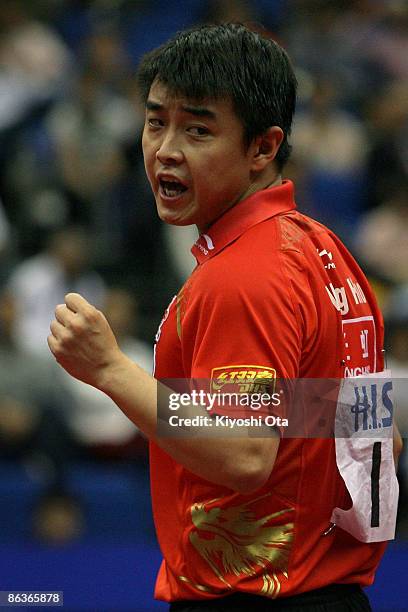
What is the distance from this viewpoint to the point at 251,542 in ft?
7.00

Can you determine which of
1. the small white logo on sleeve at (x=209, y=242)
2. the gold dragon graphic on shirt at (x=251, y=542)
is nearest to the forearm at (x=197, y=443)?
the gold dragon graphic on shirt at (x=251, y=542)

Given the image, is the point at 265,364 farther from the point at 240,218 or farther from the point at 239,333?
the point at 240,218

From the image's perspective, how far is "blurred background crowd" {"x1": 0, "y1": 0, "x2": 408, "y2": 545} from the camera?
17.5 ft

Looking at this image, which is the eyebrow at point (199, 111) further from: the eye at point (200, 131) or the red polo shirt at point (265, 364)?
the red polo shirt at point (265, 364)

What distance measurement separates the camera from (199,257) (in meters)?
2.23

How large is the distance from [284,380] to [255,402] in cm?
7

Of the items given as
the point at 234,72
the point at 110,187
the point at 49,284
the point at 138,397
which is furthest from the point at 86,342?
the point at 110,187

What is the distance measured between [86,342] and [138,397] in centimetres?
14

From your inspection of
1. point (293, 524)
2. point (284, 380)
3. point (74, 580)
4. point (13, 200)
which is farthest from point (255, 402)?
point (13, 200)

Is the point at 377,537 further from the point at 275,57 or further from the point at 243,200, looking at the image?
the point at 275,57

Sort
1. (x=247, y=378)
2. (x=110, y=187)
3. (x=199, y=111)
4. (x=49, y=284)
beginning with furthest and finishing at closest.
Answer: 1. (x=110, y=187)
2. (x=49, y=284)
3. (x=199, y=111)
4. (x=247, y=378)

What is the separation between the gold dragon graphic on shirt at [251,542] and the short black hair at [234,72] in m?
0.73

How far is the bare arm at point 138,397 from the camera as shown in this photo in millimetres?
1913

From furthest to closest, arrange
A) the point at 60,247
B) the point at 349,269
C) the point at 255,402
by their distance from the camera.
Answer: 1. the point at 60,247
2. the point at 349,269
3. the point at 255,402
